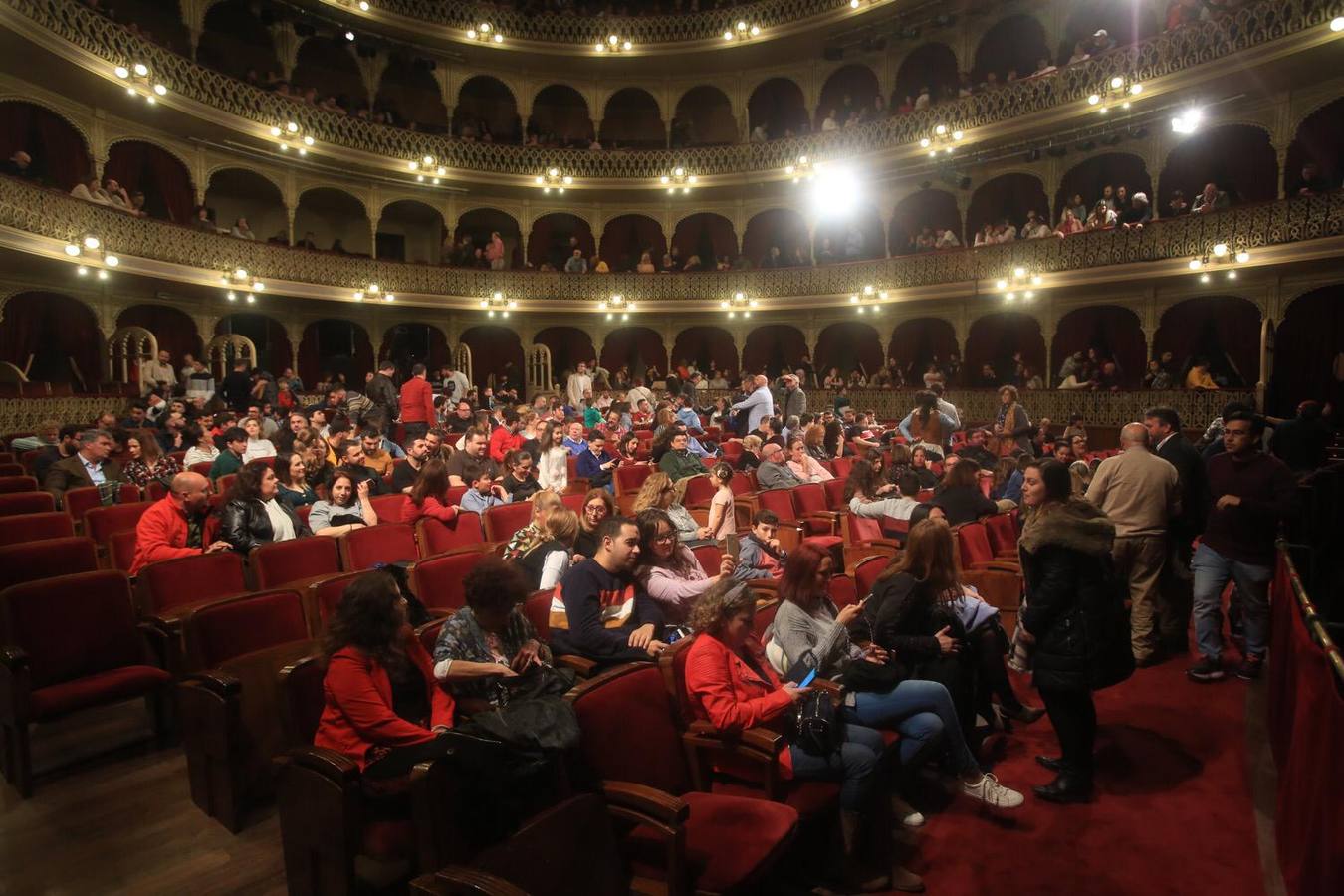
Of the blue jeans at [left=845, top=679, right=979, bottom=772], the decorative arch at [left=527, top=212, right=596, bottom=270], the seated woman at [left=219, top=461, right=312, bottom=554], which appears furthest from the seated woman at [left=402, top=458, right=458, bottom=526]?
the decorative arch at [left=527, top=212, right=596, bottom=270]

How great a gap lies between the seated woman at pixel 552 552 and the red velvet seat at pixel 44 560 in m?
2.70

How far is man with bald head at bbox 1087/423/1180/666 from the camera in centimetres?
465

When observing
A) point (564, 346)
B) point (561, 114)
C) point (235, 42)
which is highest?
point (235, 42)

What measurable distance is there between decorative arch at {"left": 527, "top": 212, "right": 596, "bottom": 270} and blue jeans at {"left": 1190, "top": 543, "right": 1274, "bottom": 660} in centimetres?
1844

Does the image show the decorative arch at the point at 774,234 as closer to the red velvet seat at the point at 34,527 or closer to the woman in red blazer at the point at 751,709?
the red velvet seat at the point at 34,527

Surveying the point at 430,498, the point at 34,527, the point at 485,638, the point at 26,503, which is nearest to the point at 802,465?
the point at 430,498

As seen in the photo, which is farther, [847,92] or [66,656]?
[847,92]

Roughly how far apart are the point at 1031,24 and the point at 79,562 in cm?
1910

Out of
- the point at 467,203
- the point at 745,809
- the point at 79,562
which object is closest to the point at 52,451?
the point at 79,562

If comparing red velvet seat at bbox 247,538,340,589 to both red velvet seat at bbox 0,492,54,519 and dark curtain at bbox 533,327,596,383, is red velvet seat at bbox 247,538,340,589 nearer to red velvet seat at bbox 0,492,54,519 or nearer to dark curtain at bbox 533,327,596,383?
red velvet seat at bbox 0,492,54,519

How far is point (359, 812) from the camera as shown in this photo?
7.97ft

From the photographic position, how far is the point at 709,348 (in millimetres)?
21812

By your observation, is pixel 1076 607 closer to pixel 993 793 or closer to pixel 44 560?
pixel 993 793

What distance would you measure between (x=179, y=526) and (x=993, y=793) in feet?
14.6
